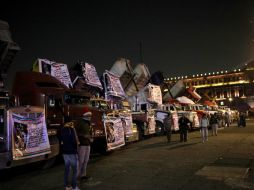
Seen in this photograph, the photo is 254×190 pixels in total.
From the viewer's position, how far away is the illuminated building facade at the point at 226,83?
12262 cm

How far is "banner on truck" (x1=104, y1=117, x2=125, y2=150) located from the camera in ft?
45.3

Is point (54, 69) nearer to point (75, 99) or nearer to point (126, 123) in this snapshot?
point (75, 99)

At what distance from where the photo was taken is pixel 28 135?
10281 mm

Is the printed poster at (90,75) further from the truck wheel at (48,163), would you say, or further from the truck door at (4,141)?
the truck door at (4,141)

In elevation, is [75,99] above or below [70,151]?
above

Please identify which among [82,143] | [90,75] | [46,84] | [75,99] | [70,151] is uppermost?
[90,75]

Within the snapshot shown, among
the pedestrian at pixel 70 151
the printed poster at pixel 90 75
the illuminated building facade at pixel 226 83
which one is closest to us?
the pedestrian at pixel 70 151

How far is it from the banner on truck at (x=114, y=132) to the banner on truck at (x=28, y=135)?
339 cm

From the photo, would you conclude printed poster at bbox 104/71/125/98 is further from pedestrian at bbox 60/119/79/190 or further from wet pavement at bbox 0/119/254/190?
pedestrian at bbox 60/119/79/190

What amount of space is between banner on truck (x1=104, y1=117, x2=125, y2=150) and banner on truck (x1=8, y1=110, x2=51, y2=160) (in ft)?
11.1

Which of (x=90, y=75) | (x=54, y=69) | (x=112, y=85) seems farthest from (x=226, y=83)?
(x=54, y=69)

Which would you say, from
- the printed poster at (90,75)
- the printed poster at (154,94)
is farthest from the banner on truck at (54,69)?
the printed poster at (154,94)

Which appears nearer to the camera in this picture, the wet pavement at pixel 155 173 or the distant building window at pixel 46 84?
the wet pavement at pixel 155 173

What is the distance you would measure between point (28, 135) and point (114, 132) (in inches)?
187
